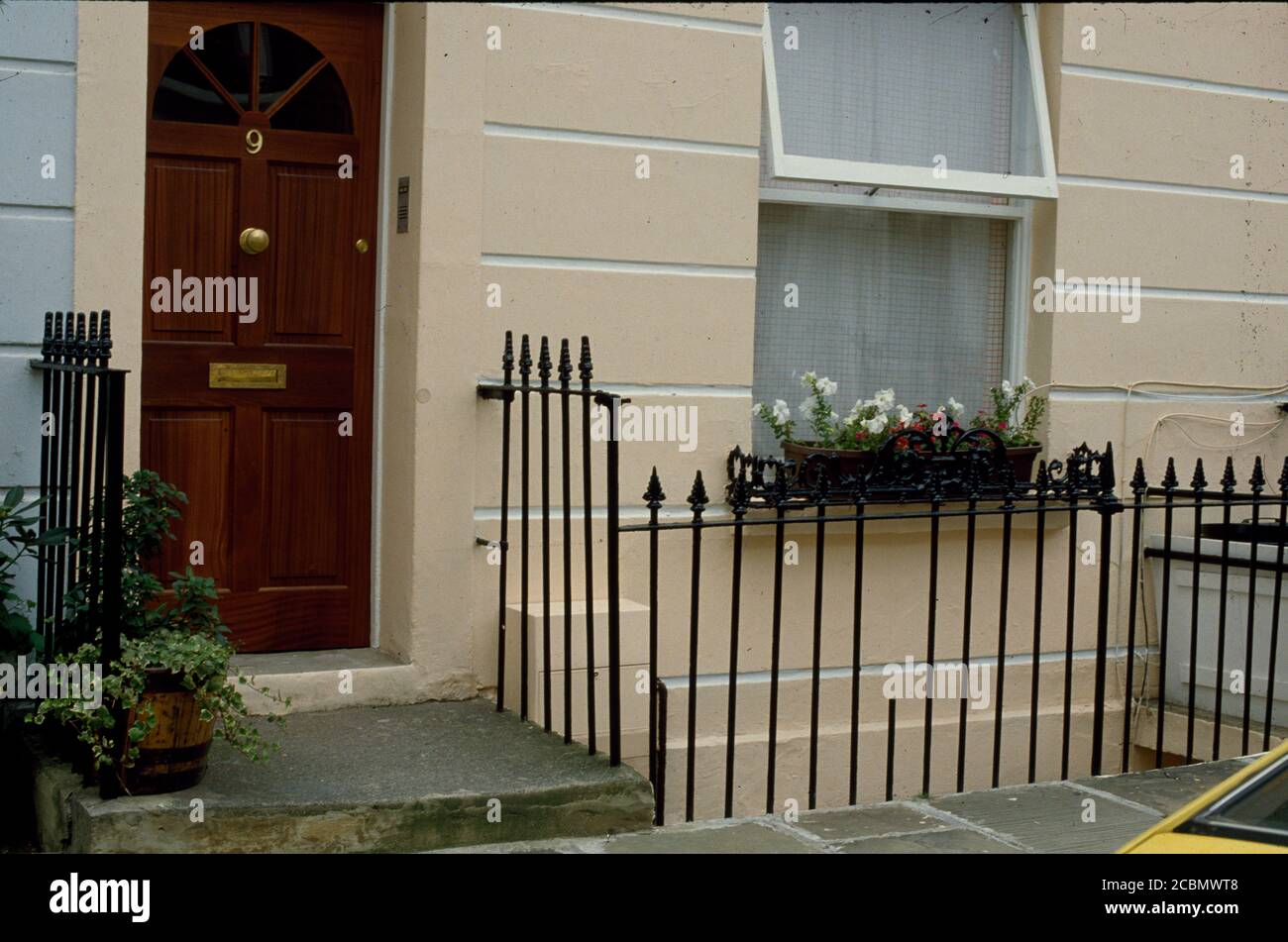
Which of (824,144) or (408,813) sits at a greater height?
(824,144)

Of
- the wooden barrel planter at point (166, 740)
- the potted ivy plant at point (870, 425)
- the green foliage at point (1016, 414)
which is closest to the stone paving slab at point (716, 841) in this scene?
the wooden barrel planter at point (166, 740)

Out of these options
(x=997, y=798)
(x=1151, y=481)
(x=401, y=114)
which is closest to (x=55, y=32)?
(x=401, y=114)

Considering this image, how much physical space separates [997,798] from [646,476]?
1.83 meters

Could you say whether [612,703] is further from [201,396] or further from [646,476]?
[201,396]

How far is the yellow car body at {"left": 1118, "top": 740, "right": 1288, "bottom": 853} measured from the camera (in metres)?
2.62

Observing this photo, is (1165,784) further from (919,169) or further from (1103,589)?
(919,169)

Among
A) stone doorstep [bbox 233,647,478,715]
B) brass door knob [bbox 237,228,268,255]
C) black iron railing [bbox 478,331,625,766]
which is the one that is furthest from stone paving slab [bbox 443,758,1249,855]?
brass door knob [bbox 237,228,268,255]

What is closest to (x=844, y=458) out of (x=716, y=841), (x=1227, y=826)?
(x=716, y=841)

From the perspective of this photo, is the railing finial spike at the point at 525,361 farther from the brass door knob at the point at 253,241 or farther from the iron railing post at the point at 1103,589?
the iron railing post at the point at 1103,589

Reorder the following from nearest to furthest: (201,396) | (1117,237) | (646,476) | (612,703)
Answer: (612,703)
(201,396)
(646,476)
(1117,237)

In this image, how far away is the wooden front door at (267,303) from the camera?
217 inches

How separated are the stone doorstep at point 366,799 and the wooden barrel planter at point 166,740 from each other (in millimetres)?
58

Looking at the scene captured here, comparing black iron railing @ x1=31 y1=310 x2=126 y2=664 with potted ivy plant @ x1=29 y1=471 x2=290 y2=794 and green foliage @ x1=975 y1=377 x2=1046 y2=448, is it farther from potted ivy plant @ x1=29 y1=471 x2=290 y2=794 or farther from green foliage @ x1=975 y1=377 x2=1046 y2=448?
green foliage @ x1=975 y1=377 x2=1046 y2=448

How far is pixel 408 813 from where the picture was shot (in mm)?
4297
